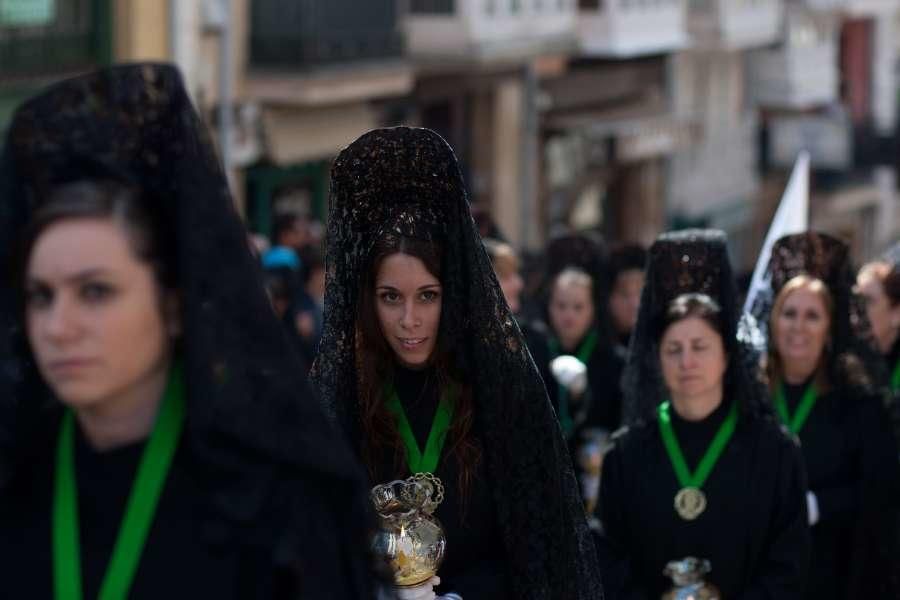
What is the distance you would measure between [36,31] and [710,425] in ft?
30.8

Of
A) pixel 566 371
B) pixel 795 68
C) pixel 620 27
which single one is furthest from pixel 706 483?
pixel 795 68

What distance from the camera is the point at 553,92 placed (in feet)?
82.0

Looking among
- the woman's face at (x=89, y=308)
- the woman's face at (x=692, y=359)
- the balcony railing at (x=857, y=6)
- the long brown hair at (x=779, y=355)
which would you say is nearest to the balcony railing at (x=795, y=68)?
the balcony railing at (x=857, y=6)

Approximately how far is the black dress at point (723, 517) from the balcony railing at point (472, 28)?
15.4 metres

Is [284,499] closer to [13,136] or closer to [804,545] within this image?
[13,136]

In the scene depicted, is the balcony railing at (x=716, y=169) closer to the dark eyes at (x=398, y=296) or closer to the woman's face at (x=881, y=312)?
the woman's face at (x=881, y=312)

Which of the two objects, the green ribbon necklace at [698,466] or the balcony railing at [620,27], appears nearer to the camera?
Answer: the green ribbon necklace at [698,466]

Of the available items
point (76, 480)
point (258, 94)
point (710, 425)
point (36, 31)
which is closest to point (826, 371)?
point (710, 425)

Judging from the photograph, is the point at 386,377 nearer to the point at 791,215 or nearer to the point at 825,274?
the point at 825,274

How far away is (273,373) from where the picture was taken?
121 inches

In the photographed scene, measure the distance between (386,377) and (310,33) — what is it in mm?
13984

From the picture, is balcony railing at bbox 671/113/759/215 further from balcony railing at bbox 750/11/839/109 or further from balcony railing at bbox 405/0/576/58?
balcony railing at bbox 405/0/576/58

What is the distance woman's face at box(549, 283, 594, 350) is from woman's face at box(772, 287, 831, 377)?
2.13 metres

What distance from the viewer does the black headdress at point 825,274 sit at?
23.8 ft
